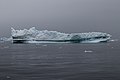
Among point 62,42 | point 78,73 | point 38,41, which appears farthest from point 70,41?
point 78,73

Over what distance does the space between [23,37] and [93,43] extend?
63.2 ft

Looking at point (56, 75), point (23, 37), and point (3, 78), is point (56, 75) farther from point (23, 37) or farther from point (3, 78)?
point (23, 37)

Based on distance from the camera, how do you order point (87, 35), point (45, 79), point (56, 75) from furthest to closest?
point (87, 35), point (56, 75), point (45, 79)

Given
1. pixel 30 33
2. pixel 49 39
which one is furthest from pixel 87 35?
pixel 30 33

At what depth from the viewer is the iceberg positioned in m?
75.4

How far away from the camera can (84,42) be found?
80.0 meters

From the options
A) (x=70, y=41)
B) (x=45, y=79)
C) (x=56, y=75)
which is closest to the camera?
(x=45, y=79)

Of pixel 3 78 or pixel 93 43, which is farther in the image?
pixel 93 43

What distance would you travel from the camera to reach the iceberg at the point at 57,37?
75438 mm

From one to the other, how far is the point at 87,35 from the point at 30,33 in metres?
16.3

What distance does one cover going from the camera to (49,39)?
80562 mm

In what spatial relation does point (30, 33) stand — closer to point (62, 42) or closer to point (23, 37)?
point (23, 37)

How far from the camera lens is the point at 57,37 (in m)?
78.9

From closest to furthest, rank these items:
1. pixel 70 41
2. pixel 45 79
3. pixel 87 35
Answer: pixel 45 79
pixel 87 35
pixel 70 41
